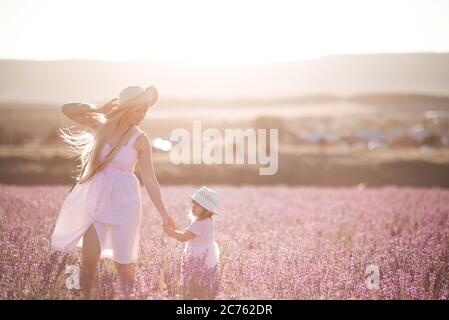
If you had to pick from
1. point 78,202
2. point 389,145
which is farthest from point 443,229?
point 389,145

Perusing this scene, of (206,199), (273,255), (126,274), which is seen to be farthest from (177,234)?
(273,255)

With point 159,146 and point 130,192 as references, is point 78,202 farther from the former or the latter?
point 159,146

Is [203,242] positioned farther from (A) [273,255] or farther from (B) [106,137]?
(B) [106,137]

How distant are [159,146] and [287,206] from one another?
50.4ft

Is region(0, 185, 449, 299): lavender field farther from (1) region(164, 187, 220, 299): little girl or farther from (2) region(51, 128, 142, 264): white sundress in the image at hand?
(2) region(51, 128, 142, 264): white sundress

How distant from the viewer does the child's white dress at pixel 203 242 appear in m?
4.77

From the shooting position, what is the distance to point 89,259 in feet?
14.6

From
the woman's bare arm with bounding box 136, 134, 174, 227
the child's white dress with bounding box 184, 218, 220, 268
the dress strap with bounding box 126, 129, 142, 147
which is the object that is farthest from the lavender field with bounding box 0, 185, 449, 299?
the dress strap with bounding box 126, 129, 142, 147

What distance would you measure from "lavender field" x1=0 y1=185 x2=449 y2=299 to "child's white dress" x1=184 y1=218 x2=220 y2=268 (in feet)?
0.62

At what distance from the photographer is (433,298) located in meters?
4.77

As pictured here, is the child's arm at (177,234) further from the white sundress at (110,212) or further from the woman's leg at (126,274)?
→ the woman's leg at (126,274)

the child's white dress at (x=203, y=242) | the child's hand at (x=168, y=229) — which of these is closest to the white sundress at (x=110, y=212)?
the child's hand at (x=168, y=229)

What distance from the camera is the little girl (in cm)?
444
